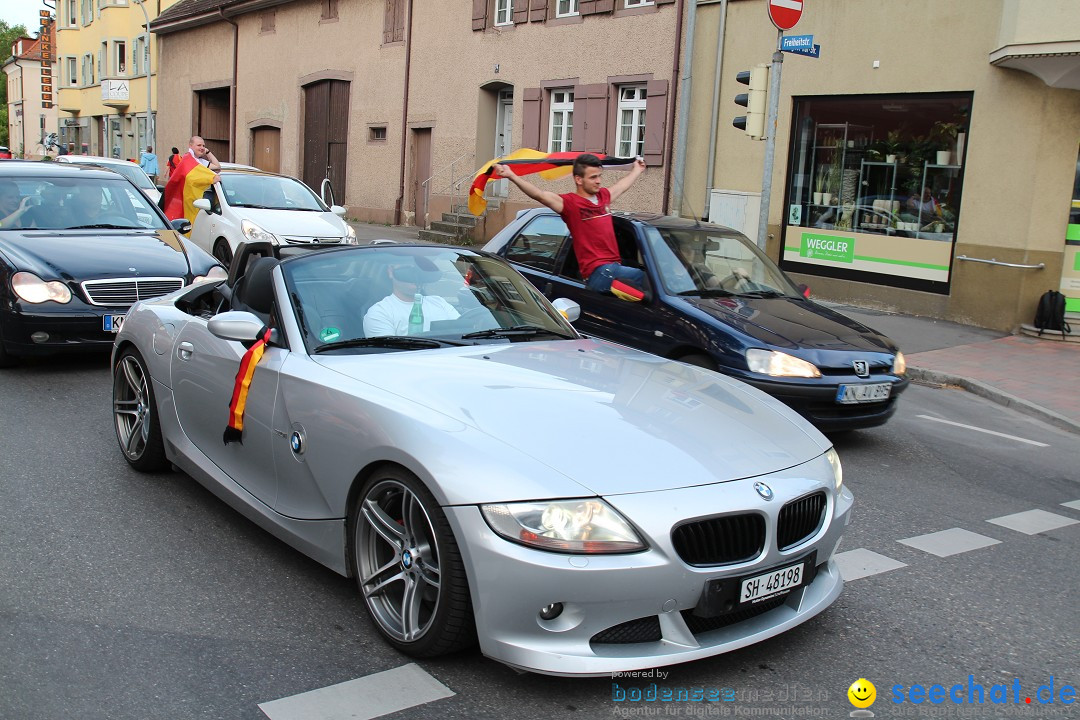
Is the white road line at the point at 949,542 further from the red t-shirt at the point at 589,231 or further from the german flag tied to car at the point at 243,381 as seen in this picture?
the red t-shirt at the point at 589,231

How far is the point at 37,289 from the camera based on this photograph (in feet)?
25.6

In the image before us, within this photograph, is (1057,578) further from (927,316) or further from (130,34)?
(130,34)

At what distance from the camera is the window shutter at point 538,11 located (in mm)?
20797

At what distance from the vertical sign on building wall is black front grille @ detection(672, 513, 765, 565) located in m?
64.5

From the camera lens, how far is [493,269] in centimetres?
511

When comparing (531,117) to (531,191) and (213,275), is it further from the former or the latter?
(531,191)

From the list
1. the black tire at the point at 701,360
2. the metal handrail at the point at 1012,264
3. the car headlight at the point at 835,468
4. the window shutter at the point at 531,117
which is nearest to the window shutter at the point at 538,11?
the window shutter at the point at 531,117

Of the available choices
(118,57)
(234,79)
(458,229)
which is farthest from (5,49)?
(458,229)

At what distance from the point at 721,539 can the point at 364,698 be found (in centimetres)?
128

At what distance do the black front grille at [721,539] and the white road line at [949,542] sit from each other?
2.07 metres

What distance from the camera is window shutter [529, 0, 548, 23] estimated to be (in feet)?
68.2

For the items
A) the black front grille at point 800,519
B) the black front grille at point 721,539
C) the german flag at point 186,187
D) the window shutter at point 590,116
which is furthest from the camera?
the window shutter at point 590,116

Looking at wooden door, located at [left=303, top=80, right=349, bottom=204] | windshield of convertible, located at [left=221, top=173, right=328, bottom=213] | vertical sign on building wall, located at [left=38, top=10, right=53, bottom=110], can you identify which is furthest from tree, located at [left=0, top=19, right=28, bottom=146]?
windshield of convertible, located at [left=221, top=173, right=328, bottom=213]

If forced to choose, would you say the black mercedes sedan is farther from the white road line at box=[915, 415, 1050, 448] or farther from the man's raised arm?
the white road line at box=[915, 415, 1050, 448]
